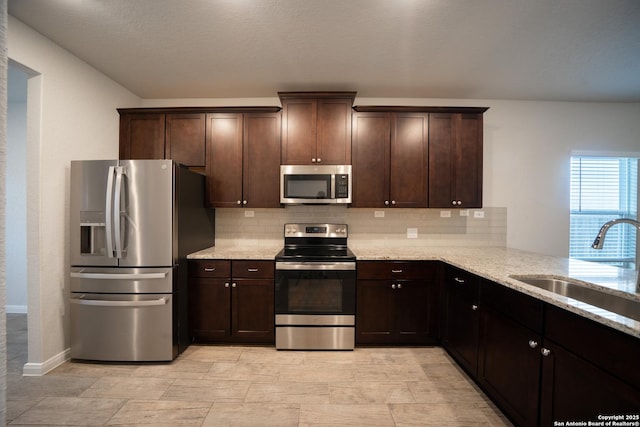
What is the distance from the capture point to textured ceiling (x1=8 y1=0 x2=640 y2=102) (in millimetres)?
1890

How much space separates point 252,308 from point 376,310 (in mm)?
1235

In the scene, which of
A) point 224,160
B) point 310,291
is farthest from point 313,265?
point 224,160

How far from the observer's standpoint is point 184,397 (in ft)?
6.54

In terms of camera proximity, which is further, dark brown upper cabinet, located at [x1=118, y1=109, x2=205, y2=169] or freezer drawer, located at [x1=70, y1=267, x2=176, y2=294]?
dark brown upper cabinet, located at [x1=118, y1=109, x2=205, y2=169]

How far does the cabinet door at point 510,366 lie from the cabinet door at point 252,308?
1.83 meters

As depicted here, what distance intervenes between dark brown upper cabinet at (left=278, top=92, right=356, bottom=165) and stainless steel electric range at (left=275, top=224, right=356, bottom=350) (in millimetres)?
1078

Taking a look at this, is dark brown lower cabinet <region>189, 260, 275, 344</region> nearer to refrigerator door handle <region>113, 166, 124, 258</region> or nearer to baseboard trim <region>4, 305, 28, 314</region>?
refrigerator door handle <region>113, 166, 124, 258</region>

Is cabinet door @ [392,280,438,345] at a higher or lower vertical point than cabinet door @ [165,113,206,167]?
lower

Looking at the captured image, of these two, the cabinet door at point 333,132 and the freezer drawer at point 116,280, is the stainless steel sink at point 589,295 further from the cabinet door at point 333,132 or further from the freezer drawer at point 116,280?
the freezer drawer at point 116,280

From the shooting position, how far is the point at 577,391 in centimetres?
124

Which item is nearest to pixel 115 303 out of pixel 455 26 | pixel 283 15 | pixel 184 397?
pixel 184 397

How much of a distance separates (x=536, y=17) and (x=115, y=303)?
13.1 feet

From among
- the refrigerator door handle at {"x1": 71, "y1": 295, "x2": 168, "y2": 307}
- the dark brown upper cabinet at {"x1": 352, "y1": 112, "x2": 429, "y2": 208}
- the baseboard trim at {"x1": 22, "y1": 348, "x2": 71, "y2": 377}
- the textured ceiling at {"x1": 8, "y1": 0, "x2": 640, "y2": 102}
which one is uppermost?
the textured ceiling at {"x1": 8, "y1": 0, "x2": 640, "y2": 102}

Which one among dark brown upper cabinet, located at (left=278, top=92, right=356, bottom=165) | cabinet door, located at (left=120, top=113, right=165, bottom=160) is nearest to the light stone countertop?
dark brown upper cabinet, located at (left=278, top=92, right=356, bottom=165)
